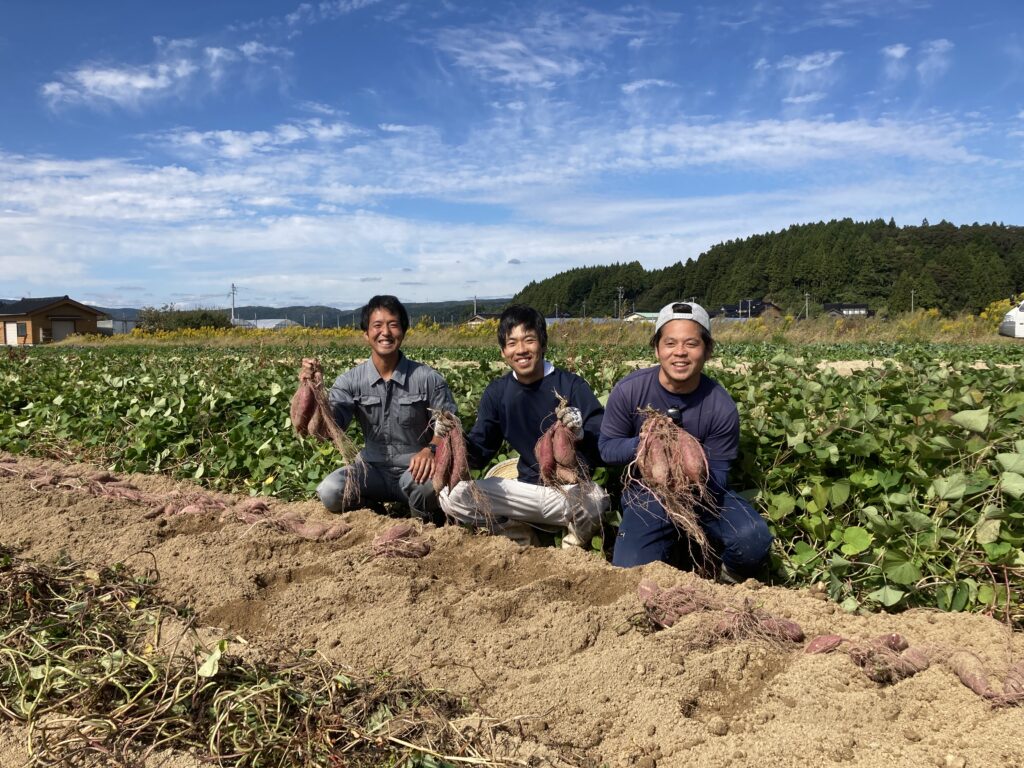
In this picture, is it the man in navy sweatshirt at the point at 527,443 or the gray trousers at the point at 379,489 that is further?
the gray trousers at the point at 379,489

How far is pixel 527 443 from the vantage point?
11.9 feet

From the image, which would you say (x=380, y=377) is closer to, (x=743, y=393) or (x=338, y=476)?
(x=338, y=476)

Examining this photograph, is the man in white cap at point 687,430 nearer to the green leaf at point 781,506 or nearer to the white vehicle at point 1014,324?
the green leaf at point 781,506

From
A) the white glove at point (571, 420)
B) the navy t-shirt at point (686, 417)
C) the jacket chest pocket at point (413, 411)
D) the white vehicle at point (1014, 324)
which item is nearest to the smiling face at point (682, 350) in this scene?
the navy t-shirt at point (686, 417)

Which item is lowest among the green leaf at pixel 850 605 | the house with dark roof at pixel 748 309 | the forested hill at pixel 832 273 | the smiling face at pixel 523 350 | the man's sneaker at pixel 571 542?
the green leaf at pixel 850 605

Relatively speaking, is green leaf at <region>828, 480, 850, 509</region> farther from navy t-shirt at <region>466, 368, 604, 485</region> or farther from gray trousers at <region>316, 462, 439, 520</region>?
gray trousers at <region>316, 462, 439, 520</region>

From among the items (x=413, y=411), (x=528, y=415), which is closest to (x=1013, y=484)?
(x=528, y=415)

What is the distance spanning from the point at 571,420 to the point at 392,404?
3.67 feet

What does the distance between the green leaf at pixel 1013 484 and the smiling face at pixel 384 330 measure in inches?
103

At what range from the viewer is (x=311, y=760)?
1702 millimetres

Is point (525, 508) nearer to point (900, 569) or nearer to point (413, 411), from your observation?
point (413, 411)

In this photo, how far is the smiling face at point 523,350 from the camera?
3.42m

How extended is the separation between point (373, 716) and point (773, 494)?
214cm

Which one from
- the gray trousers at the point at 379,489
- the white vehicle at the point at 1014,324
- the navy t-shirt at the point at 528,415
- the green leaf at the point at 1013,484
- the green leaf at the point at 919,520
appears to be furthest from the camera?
the white vehicle at the point at 1014,324
